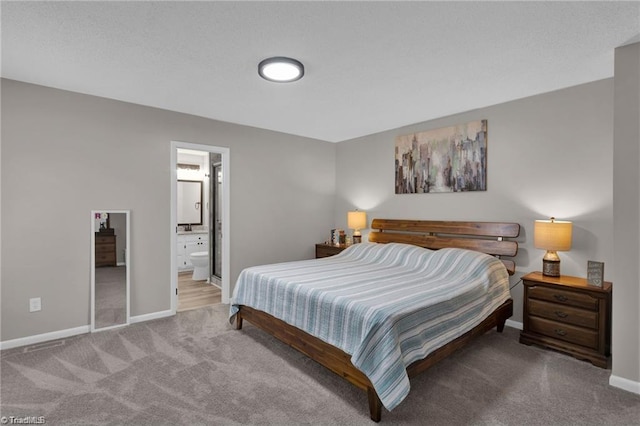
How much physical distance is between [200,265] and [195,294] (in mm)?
902

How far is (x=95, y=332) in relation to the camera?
3283 mm

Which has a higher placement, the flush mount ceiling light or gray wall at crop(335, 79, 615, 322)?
the flush mount ceiling light

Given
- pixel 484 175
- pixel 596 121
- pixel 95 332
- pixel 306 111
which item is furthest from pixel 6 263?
pixel 596 121

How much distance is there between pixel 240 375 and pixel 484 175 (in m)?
3.27

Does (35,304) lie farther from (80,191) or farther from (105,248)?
(80,191)

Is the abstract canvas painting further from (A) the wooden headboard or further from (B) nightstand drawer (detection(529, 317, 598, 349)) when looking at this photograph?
(B) nightstand drawer (detection(529, 317, 598, 349))

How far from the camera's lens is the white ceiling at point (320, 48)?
1915 millimetres

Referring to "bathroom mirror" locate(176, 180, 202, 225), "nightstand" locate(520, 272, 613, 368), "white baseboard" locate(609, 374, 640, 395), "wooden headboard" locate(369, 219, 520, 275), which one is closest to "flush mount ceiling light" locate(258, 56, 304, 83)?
"wooden headboard" locate(369, 219, 520, 275)

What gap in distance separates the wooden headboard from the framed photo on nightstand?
687 mm

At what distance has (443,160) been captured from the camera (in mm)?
4070

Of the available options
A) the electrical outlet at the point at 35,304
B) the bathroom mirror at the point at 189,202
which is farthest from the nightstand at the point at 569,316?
the bathroom mirror at the point at 189,202

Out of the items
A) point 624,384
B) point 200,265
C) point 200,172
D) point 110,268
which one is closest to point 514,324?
point 624,384

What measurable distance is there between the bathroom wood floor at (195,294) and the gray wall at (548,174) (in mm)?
3167

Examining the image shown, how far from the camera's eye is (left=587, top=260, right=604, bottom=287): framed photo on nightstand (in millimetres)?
→ 2632
